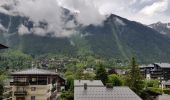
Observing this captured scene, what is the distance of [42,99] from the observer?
79.2m

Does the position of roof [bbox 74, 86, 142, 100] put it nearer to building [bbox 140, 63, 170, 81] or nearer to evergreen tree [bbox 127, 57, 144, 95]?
evergreen tree [bbox 127, 57, 144, 95]

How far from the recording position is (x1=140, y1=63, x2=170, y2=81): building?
556 ft

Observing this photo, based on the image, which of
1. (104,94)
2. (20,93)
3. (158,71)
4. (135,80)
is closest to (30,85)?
(20,93)

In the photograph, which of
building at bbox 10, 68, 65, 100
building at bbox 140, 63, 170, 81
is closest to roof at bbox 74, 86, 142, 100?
building at bbox 10, 68, 65, 100

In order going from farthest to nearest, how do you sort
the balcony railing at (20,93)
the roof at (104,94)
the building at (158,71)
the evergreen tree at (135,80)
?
the building at (158,71) < the evergreen tree at (135,80) < the balcony railing at (20,93) < the roof at (104,94)

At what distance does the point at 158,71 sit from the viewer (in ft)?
573

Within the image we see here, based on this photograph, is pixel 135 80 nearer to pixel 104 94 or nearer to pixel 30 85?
pixel 30 85

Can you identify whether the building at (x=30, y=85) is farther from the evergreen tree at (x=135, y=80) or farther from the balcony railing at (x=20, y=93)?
the evergreen tree at (x=135, y=80)

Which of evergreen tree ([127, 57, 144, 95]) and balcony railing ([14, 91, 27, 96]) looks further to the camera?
evergreen tree ([127, 57, 144, 95])

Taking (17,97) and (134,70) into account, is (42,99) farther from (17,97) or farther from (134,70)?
(134,70)

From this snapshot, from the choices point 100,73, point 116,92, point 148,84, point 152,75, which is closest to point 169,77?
point 152,75

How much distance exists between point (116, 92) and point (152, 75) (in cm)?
12526

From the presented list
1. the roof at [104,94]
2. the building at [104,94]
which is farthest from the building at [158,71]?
the roof at [104,94]

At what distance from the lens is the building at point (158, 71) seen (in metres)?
169
